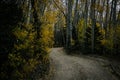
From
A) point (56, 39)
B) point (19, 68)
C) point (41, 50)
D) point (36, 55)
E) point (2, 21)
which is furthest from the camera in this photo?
point (56, 39)

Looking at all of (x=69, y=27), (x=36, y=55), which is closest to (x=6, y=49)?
(x=36, y=55)

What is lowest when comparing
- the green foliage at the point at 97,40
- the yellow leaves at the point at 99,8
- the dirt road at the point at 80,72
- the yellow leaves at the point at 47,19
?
the dirt road at the point at 80,72

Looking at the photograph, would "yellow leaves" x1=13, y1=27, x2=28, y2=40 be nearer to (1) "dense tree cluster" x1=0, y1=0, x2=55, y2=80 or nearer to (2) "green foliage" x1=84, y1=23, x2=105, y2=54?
(1) "dense tree cluster" x1=0, y1=0, x2=55, y2=80

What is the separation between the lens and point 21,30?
13312 millimetres

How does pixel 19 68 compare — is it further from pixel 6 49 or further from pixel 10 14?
pixel 10 14

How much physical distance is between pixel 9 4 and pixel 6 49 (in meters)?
2.28

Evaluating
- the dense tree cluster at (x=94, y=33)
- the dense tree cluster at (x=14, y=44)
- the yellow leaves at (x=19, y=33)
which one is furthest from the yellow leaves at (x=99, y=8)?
the yellow leaves at (x=19, y=33)

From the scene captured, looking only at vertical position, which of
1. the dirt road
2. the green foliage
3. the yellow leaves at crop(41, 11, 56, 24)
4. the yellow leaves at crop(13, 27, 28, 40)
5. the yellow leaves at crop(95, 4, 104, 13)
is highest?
the yellow leaves at crop(95, 4, 104, 13)

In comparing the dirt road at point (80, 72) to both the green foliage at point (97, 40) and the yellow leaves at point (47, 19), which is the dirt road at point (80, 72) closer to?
the yellow leaves at point (47, 19)

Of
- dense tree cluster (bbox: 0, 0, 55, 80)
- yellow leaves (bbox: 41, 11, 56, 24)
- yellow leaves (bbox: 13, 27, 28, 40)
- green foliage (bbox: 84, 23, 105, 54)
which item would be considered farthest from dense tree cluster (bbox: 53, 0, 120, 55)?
yellow leaves (bbox: 13, 27, 28, 40)

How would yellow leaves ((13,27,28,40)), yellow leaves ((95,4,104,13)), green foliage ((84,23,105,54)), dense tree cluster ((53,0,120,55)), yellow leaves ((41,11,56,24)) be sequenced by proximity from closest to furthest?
yellow leaves ((13,27,28,40)) → yellow leaves ((41,11,56,24)) → dense tree cluster ((53,0,120,55)) → green foliage ((84,23,105,54)) → yellow leaves ((95,4,104,13))

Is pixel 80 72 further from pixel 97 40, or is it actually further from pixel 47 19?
pixel 97 40

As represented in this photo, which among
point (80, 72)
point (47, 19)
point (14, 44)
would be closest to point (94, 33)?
point (47, 19)

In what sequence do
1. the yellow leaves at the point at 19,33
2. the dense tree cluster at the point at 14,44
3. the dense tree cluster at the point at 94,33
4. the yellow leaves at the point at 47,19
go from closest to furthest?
1. the dense tree cluster at the point at 14,44
2. the yellow leaves at the point at 19,33
3. the yellow leaves at the point at 47,19
4. the dense tree cluster at the point at 94,33
